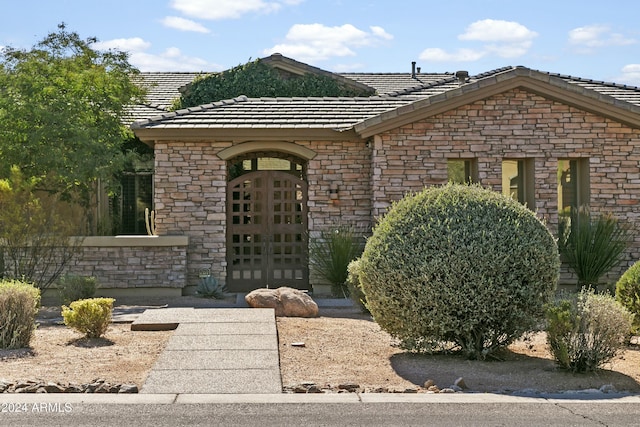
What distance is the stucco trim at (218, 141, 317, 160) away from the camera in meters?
17.1

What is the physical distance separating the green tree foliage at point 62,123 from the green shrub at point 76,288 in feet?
8.65

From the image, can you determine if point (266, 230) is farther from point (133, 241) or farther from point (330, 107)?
point (330, 107)

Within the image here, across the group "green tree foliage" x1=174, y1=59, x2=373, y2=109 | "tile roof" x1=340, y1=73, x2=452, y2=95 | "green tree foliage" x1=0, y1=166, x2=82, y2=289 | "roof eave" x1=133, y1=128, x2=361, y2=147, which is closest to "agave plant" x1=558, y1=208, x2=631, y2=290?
"roof eave" x1=133, y1=128, x2=361, y2=147

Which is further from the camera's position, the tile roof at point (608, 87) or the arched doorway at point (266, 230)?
the tile roof at point (608, 87)

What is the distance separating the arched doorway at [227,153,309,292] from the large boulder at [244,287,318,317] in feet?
13.2

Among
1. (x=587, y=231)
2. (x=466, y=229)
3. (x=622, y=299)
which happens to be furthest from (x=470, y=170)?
(x=466, y=229)

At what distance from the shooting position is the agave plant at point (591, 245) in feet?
53.2

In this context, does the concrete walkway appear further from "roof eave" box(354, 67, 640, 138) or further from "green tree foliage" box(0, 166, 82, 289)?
"roof eave" box(354, 67, 640, 138)

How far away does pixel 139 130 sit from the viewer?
16.6 m

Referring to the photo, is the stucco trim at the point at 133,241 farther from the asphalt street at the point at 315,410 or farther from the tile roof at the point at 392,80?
the tile roof at the point at 392,80

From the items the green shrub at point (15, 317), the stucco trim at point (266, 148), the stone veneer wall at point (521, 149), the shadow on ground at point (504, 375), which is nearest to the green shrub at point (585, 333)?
the shadow on ground at point (504, 375)

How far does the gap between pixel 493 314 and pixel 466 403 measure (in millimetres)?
1946

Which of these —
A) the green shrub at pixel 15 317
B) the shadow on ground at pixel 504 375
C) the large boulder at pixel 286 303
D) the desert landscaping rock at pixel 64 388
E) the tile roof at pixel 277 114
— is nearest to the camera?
Result: the desert landscaping rock at pixel 64 388

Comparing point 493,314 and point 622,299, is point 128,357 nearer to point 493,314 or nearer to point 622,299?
point 493,314
